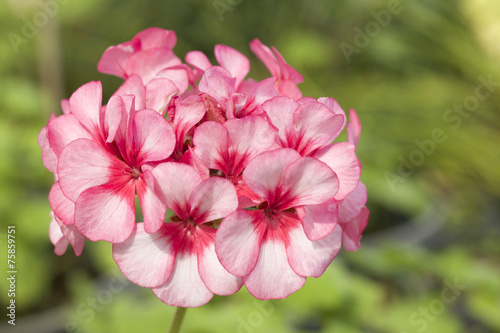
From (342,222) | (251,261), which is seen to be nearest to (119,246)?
(251,261)

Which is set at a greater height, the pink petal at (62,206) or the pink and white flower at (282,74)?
the pink and white flower at (282,74)

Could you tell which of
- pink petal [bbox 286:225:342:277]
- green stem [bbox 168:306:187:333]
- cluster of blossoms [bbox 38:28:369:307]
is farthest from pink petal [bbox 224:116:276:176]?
green stem [bbox 168:306:187:333]

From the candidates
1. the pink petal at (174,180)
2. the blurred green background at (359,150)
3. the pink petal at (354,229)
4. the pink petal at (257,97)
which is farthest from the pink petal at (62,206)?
the blurred green background at (359,150)

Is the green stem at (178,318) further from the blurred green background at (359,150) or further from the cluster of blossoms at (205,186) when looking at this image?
the blurred green background at (359,150)

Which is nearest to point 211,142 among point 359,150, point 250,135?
point 250,135

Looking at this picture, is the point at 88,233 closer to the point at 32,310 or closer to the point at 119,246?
the point at 119,246

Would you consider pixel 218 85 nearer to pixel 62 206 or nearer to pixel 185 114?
pixel 185 114

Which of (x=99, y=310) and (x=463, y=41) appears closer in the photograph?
(x=99, y=310)
